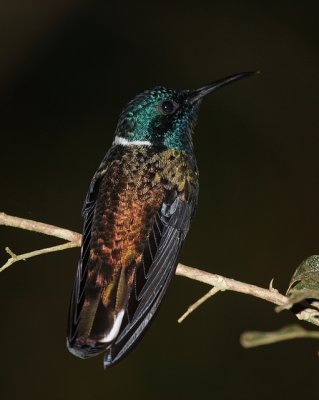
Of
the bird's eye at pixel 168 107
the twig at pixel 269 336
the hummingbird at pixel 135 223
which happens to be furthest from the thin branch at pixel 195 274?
→ the bird's eye at pixel 168 107

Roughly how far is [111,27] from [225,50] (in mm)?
998

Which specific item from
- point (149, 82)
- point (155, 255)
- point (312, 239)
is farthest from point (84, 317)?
point (149, 82)

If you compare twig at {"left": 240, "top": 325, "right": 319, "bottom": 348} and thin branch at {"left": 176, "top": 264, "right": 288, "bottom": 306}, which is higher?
thin branch at {"left": 176, "top": 264, "right": 288, "bottom": 306}

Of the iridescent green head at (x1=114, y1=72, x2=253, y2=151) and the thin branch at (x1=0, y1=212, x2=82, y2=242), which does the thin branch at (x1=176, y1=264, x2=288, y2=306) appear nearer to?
the thin branch at (x1=0, y1=212, x2=82, y2=242)

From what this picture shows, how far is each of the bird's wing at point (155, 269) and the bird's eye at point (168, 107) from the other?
1.55 feet

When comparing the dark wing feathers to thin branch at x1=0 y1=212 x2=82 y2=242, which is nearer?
the dark wing feathers

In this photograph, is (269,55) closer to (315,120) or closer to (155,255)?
(315,120)

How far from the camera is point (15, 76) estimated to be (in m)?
5.59

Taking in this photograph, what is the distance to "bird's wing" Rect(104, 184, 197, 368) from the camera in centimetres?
242

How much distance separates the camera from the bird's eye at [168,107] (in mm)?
3389

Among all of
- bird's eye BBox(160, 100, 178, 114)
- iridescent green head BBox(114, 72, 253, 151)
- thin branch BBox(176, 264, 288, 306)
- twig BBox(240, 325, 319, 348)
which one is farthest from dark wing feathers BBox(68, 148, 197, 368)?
twig BBox(240, 325, 319, 348)

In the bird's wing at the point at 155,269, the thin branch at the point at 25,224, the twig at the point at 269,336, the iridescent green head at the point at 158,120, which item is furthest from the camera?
the iridescent green head at the point at 158,120

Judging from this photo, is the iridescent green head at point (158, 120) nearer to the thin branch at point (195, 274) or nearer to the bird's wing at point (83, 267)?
the bird's wing at point (83, 267)

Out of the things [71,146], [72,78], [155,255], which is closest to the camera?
[155,255]
